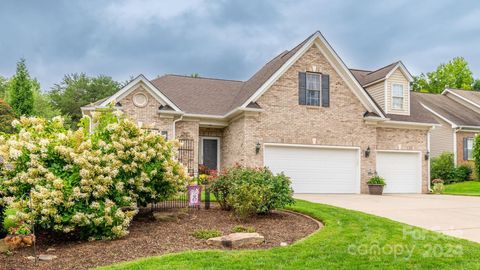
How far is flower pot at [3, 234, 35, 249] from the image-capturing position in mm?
7025

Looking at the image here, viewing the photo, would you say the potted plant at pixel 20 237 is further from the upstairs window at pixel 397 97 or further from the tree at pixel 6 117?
the tree at pixel 6 117

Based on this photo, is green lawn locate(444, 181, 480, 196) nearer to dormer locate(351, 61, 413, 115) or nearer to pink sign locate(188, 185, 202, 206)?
dormer locate(351, 61, 413, 115)

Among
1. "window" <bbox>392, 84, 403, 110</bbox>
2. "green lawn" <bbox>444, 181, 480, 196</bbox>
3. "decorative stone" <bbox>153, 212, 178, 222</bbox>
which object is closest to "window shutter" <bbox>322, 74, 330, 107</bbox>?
"window" <bbox>392, 84, 403, 110</bbox>

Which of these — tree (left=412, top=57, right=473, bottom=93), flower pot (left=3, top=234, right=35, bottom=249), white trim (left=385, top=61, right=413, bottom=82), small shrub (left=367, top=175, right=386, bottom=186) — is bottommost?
flower pot (left=3, top=234, right=35, bottom=249)

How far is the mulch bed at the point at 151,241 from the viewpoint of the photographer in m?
6.15

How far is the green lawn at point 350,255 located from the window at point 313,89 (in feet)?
35.3

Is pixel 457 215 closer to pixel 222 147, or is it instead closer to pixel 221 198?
pixel 221 198

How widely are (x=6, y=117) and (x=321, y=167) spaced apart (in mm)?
21326

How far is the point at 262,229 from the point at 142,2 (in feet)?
35.5

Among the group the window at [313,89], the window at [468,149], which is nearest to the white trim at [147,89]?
the window at [313,89]

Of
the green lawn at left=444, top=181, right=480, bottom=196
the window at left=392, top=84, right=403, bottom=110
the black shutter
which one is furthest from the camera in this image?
the green lawn at left=444, top=181, right=480, bottom=196

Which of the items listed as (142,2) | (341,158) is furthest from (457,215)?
(142,2)

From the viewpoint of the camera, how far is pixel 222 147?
19141 mm

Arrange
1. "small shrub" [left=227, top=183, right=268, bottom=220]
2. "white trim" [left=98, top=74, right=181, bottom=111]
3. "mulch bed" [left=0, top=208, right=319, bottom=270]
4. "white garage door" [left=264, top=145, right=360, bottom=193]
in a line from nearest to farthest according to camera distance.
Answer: "mulch bed" [left=0, top=208, right=319, bottom=270] < "small shrub" [left=227, top=183, right=268, bottom=220] < "white trim" [left=98, top=74, right=181, bottom=111] < "white garage door" [left=264, top=145, right=360, bottom=193]
